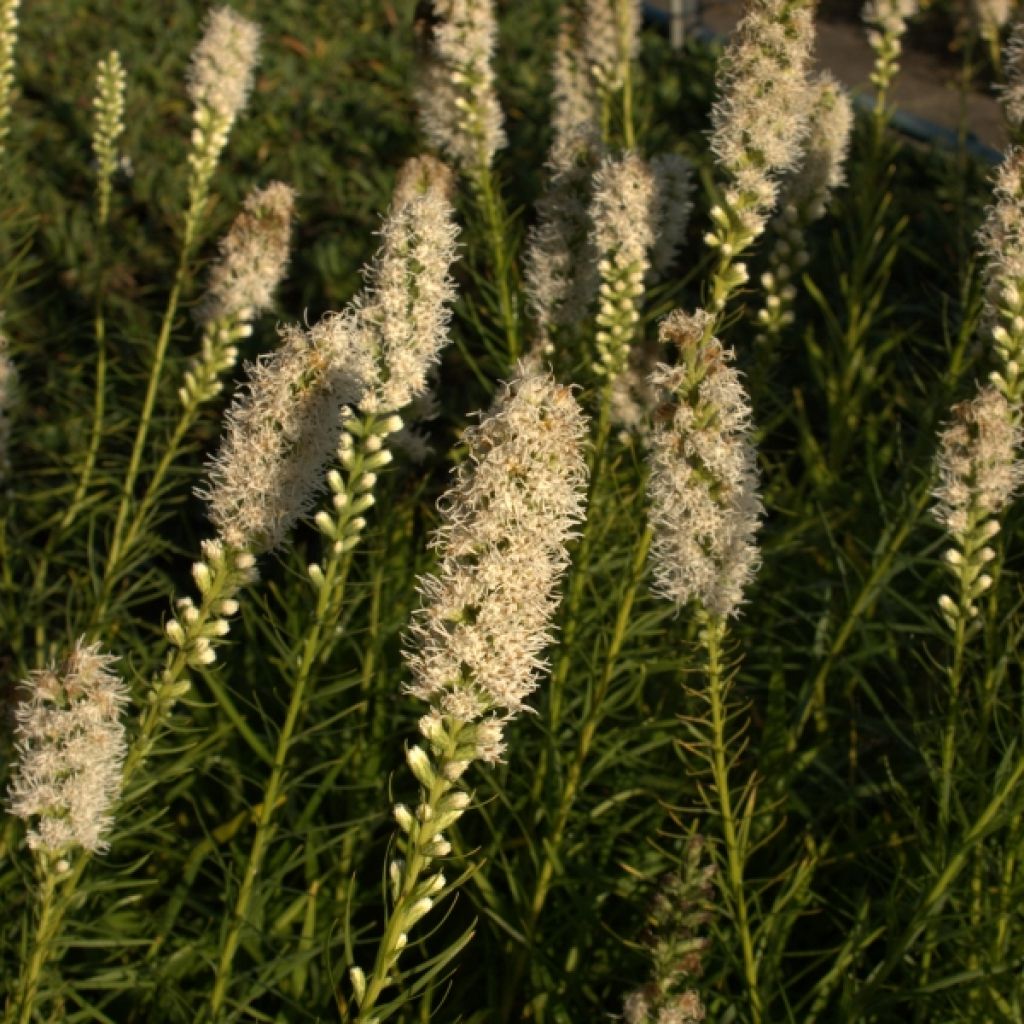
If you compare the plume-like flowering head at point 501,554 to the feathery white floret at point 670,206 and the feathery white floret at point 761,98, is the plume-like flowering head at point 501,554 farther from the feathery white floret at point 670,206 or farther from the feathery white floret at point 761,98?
the feathery white floret at point 670,206

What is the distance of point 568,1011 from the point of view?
3.33m

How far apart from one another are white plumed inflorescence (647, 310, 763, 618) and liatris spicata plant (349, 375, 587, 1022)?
392mm

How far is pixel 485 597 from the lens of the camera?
76.7 inches

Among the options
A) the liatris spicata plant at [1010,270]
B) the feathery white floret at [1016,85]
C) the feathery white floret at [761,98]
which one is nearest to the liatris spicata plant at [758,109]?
the feathery white floret at [761,98]

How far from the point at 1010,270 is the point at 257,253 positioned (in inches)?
76.8

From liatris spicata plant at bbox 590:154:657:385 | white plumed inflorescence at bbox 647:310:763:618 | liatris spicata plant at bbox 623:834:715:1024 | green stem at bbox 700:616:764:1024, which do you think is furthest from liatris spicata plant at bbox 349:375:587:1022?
liatris spicata plant at bbox 590:154:657:385

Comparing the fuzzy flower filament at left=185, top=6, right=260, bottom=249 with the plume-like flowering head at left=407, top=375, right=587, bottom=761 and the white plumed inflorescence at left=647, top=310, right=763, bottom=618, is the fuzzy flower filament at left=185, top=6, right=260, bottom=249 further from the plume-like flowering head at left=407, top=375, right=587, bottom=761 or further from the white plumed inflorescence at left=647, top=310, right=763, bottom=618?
the plume-like flowering head at left=407, top=375, right=587, bottom=761

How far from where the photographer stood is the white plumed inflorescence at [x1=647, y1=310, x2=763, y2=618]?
2.48 m

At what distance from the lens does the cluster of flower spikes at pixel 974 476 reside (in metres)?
2.85

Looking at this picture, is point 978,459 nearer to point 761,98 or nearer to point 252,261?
point 761,98

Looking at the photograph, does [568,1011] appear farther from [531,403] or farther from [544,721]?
[531,403]

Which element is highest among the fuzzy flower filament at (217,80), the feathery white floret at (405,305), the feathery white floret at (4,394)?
the feathery white floret at (405,305)

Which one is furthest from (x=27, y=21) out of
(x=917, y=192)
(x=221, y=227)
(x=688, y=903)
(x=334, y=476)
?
(x=688, y=903)

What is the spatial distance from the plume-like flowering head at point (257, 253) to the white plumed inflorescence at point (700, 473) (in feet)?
5.22
